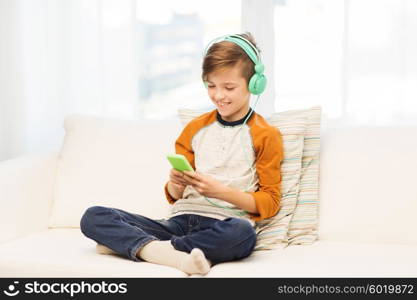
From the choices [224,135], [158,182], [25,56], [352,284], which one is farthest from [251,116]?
[25,56]

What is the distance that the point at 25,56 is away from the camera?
2.84 meters

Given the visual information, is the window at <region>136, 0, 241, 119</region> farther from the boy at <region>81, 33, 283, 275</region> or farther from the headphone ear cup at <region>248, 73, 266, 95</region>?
the headphone ear cup at <region>248, 73, 266, 95</region>

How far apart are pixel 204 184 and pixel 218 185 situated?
0.13ft

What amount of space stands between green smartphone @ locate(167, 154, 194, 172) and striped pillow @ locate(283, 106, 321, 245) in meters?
0.41

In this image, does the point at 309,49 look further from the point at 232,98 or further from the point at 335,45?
the point at 232,98

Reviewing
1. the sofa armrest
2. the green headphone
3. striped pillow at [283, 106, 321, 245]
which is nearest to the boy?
the green headphone

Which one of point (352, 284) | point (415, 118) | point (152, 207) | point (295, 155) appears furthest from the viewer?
point (415, 118)

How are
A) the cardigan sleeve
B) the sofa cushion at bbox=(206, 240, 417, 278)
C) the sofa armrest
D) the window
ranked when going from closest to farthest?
the sofa cushion at bbox=(206, 240, 417, 278) < the cardigan sleeve < the sofa armrest < the window

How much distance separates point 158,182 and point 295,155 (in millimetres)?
461

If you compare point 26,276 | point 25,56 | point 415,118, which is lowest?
point 26,276

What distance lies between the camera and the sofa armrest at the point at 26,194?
2164 millimetres

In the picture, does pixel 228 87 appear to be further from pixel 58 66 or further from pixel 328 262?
pixel 58 66

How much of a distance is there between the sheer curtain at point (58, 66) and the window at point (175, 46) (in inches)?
2.1

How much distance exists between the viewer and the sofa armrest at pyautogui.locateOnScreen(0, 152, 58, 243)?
85.2 inches
